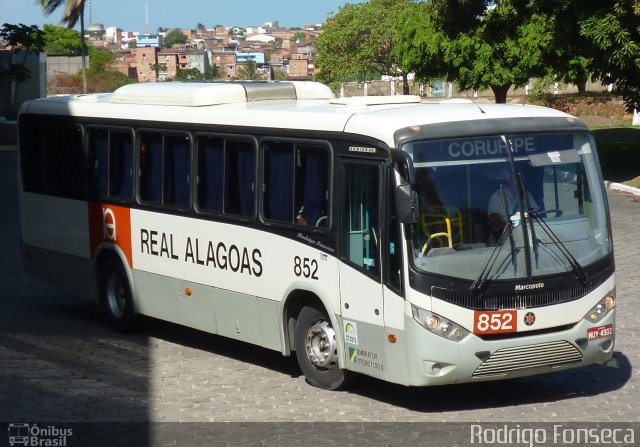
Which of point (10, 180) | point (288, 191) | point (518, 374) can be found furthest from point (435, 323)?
point (10, 180)

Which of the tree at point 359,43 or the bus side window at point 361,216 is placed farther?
the tree at point 359,43

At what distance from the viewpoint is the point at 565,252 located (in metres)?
9.61

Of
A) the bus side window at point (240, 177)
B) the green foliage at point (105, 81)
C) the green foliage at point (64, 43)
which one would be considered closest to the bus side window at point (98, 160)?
the bus side window at point (240, 177)

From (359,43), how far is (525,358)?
89696 mm

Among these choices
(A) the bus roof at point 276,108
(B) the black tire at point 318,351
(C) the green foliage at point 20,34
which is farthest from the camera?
(C) the green foliage at point 20,34

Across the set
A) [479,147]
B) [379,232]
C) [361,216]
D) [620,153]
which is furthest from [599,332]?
[620,153]

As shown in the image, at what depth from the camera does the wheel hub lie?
1025 centimetres

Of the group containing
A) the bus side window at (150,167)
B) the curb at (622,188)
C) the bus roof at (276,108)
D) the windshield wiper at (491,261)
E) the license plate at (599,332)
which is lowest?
the curb at (622,188)

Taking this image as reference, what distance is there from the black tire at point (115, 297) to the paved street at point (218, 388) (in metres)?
0.16

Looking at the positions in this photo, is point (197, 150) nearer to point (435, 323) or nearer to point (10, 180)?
point (435, 323)

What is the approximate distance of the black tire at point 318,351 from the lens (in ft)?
33.6

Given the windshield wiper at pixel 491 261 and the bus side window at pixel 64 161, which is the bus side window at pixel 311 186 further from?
the bus side window at pixel 64 161

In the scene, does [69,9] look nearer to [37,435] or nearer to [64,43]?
[37,435]

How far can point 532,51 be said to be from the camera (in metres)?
44.8
